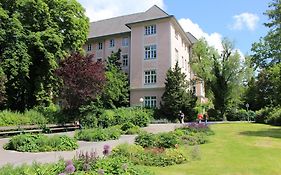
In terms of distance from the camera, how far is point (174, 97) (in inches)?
1708

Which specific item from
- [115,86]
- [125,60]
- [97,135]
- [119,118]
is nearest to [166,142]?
[97,135]

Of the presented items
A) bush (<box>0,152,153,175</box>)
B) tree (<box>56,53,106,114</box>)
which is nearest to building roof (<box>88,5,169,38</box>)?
tree (<box>56,53,106,114</box>)

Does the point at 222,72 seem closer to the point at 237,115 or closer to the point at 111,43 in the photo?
the point at 237,115

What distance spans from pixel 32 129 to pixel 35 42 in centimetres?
1128

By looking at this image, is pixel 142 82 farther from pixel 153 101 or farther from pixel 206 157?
pixel 206 157

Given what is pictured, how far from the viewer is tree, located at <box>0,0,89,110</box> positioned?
30.4 metres

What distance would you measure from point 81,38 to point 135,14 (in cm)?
2037

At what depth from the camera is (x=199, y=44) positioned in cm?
5550

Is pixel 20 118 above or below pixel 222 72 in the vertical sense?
below

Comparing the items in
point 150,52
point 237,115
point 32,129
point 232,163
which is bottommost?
point 232,163

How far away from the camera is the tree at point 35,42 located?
30.4 m

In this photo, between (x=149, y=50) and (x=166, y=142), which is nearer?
(x=166, y=142)

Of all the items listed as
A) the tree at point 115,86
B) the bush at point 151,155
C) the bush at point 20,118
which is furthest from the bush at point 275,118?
the bush at point 151,155

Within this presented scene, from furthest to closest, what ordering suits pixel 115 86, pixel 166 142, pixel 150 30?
pixel 150 30 → pixel 115 86 → pixel 166 142
